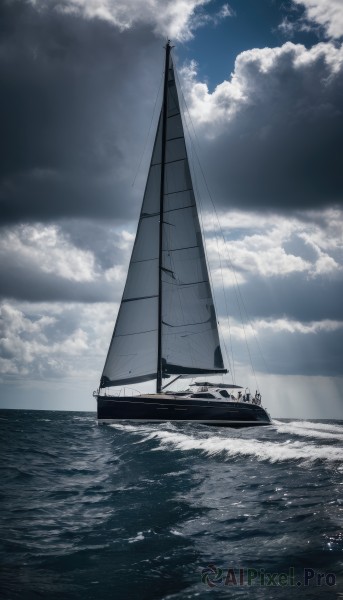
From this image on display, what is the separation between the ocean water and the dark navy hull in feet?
44.4

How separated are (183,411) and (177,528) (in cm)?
2056

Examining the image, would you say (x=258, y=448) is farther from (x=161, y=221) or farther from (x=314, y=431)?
(x=161, y=221)

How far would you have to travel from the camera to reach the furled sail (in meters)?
30.5

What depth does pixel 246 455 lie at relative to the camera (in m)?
13.8

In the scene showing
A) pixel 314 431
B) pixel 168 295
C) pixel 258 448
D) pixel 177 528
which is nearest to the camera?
pixel 177 528

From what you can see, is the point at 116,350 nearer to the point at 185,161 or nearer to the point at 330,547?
the point at 185,161

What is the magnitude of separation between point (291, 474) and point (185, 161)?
89.7 ft

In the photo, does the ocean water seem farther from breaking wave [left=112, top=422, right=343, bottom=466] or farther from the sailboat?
the sailboat

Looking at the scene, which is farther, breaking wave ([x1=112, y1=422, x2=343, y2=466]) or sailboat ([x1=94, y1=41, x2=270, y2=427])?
sailboat ([x1=94, y1=41, x2=270, y2=427])

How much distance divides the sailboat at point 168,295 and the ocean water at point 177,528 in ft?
54.6

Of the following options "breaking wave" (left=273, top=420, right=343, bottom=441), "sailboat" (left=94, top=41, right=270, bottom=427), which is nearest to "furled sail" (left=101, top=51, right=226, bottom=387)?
"sailboat" (left=94, top=41, right=270, bottom=427)

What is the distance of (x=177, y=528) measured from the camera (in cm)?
709

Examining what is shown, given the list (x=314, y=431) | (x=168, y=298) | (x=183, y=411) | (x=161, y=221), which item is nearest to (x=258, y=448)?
(x=314, y=431)

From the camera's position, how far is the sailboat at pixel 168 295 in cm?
3045
